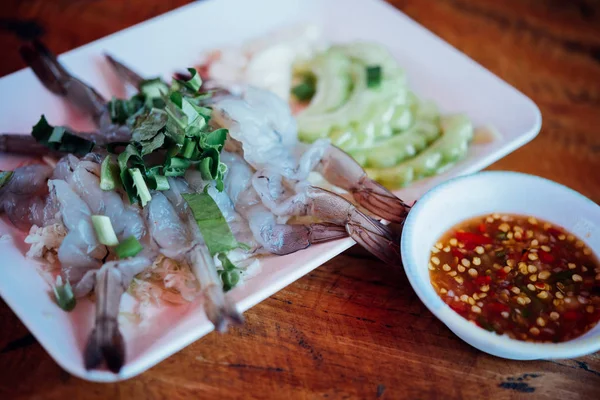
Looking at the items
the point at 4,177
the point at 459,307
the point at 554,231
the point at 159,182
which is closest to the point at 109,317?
the point at 159,182

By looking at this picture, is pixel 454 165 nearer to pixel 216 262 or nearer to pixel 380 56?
pixel 380 56

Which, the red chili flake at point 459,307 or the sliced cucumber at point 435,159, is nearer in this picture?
the red chili flake at point 459,307

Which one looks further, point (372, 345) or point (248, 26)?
point (248, 26)

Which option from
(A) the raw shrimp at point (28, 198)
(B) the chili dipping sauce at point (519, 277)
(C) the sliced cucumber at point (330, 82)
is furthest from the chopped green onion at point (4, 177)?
(B) the chili dipping sauce at point (519, 277)

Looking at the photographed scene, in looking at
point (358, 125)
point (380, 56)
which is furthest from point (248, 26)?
point (358, 125)

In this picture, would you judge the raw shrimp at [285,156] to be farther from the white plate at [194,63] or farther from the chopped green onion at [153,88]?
the chopped green onion at [153,88]

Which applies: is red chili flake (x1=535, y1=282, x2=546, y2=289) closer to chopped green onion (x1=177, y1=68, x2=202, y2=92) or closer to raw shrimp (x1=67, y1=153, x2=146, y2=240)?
raw shrimp (x1=67, y1=153, x2=146, y2=240)

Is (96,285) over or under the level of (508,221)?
over

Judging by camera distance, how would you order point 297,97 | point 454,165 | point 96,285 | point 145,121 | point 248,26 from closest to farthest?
point 96,285, point 145,121, point 454,165, point 297,97, point 248,26
